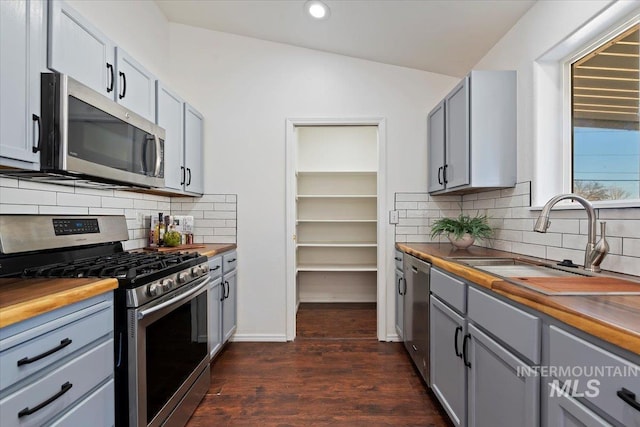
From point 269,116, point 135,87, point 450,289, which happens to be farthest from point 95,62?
point 450,289

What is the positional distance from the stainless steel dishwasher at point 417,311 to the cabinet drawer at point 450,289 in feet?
0.40

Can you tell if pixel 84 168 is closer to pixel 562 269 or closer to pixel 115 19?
pixel 115 19

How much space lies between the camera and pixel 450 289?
1764 mm

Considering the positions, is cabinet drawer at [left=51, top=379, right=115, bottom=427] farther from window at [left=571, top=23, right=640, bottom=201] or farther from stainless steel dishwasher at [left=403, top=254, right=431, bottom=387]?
window at [left=571, top=23, right=640, bottom=201]

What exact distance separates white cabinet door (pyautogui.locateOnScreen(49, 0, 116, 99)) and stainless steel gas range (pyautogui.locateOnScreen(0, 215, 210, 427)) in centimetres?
71

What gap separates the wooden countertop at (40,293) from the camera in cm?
93

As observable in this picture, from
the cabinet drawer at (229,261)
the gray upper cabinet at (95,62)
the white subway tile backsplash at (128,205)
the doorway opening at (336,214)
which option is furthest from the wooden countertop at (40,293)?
the doorway opening at (336,214)

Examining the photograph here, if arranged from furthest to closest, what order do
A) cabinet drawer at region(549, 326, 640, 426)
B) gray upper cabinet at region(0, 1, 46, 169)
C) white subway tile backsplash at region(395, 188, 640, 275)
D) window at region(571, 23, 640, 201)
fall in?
window at region(571, 23, 640, 201)
white subway tile backsplash at region(395, 188, 640, 275)
gray upper cabinet at region(0, 1, 46, 169)
cabinet drawer at region(549, 326, 640, 426)

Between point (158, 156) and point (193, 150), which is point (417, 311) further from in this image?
point (193, 150)

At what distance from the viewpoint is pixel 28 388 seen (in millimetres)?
962

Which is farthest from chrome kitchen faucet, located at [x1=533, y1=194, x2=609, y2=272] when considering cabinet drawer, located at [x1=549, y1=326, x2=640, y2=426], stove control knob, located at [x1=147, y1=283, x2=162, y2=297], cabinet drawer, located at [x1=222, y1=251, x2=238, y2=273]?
cabinet drawer, located at [x1=222, y1=251, x2=238, y2=273]

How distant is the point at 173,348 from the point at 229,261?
1.22 metres

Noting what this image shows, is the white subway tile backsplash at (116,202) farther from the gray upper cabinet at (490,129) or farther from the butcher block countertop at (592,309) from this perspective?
the gray upper cabinet at (490,129)

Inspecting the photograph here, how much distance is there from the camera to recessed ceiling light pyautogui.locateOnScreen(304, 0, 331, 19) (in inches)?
96.1
